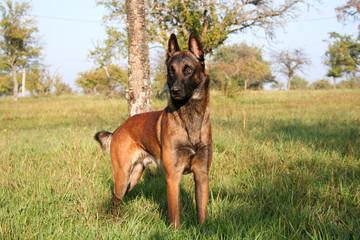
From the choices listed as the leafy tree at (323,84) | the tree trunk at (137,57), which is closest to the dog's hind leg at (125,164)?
the tree trunk at (137,57)

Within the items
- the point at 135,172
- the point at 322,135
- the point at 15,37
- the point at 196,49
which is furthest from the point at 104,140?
the point at 15,37

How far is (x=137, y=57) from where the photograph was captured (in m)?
4.81

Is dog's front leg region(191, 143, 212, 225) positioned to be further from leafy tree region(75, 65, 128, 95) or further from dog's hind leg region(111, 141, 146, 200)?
leafy tree region(75, 65, 128, 95)

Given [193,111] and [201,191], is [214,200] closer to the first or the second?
[201,191]

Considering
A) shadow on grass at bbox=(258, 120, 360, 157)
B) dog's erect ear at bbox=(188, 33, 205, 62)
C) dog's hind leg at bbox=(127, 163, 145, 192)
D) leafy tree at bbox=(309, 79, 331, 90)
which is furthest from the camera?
leafy tree at bbox=(309, 79, 331, 90)

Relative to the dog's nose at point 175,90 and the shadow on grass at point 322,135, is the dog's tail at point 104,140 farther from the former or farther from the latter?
the shadow on grass at point 322,135

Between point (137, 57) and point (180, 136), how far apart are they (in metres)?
2.83

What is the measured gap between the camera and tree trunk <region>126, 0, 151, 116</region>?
188 inches

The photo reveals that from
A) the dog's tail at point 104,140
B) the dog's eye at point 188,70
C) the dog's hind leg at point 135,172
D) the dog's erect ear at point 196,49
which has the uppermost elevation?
the dog's erect ear at point 196,49

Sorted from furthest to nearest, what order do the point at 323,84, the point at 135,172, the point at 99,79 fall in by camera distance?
the point at 323,84
the point at 99,79
the point at 135,172

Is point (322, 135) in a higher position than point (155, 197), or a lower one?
higher

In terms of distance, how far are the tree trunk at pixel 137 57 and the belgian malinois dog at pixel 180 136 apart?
2.03m

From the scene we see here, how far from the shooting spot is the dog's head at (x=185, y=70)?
2410 millimetres

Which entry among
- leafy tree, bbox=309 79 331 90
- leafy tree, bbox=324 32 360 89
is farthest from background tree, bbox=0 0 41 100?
leafy tree, bbox=309 79 331 90
